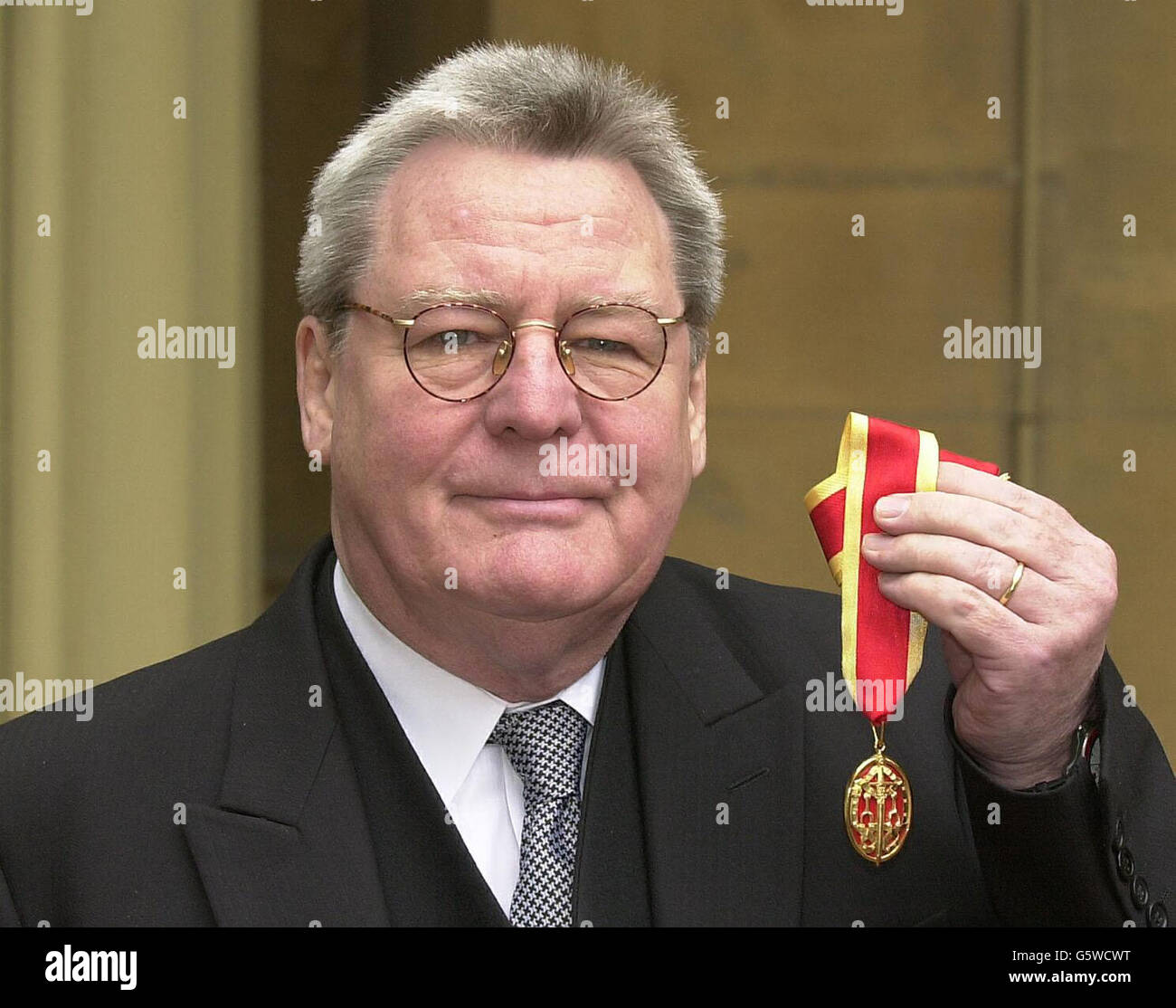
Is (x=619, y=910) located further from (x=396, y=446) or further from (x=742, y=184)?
(x=742, y=184)

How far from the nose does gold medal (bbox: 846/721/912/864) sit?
1.58 feet

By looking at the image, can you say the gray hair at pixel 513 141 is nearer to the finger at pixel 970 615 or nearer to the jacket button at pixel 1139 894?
the finger at pixel 970 615

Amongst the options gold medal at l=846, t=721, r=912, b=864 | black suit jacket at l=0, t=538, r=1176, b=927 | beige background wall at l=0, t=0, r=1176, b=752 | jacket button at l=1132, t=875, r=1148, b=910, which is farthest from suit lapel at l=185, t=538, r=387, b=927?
beige background wall at l=0, t=0, r=1176, b=752

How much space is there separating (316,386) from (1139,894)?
3.50 feet

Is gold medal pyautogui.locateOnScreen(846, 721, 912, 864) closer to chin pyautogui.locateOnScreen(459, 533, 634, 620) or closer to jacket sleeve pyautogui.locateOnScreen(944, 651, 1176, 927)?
jacket sleeve pyautogui.locateOnScreen(944, 651, 1176, 927)

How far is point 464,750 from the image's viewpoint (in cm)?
187

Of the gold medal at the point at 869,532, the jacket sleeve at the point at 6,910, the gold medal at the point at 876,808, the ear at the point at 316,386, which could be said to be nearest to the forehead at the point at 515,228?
the ear at the point at 316,386

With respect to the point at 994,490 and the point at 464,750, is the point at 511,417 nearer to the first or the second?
the point at 464,750

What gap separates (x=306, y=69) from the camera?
11.2 ft

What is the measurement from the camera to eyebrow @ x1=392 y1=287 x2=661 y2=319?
1.76 metres

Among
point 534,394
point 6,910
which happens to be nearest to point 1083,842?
point 534,394

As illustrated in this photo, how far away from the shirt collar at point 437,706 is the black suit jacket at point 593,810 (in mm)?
27
